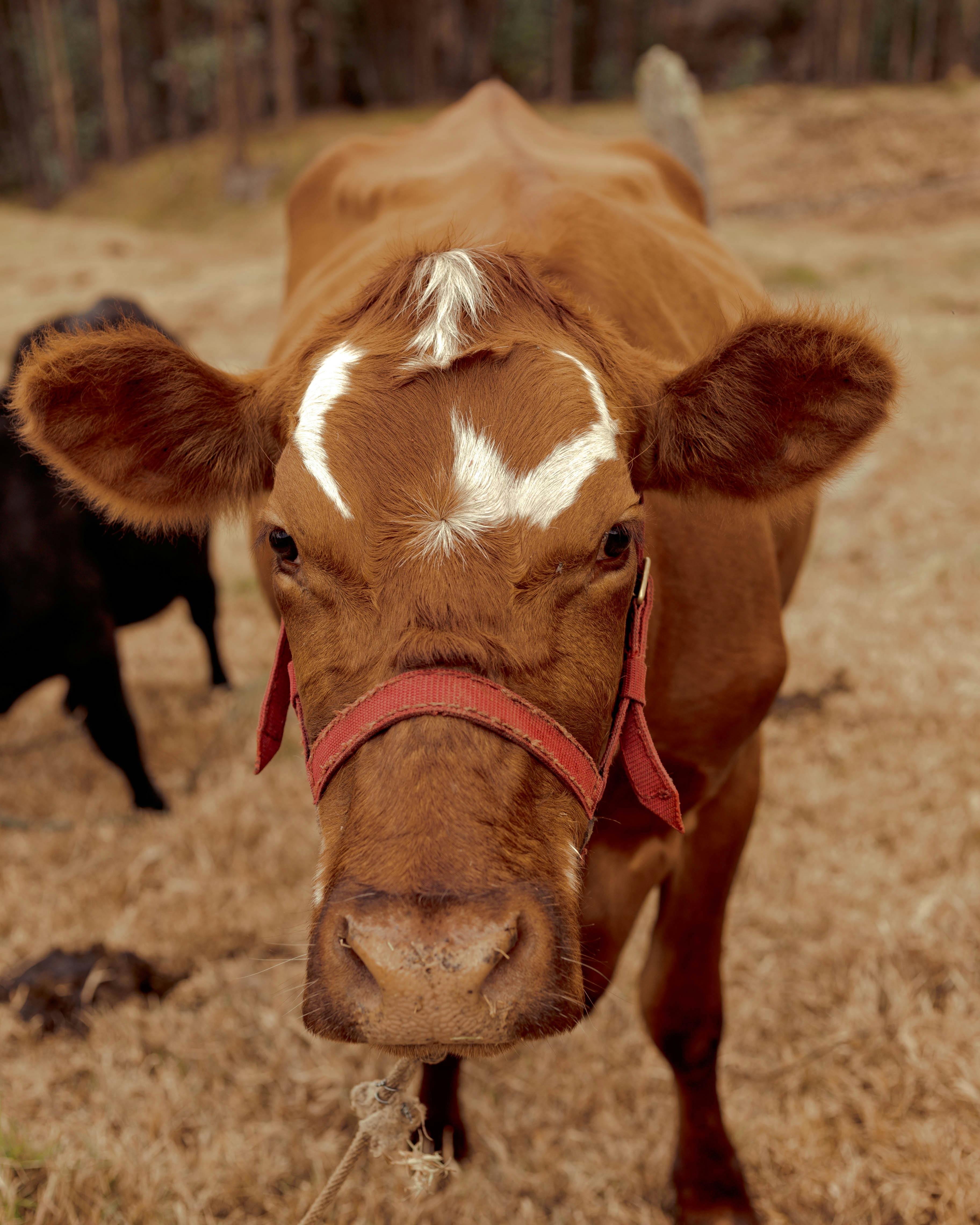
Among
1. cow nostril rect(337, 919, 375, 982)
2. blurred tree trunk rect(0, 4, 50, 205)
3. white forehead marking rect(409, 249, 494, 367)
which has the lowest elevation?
blurred tree trunk rect(0, 4, 50, 205)

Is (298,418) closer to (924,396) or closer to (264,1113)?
(264,1113)


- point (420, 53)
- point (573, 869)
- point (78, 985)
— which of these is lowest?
point (78, 985)

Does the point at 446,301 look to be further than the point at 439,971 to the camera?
Yes

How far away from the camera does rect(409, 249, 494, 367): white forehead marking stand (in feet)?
4.98

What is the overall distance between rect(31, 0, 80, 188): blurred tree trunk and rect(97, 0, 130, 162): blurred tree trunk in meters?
1.20

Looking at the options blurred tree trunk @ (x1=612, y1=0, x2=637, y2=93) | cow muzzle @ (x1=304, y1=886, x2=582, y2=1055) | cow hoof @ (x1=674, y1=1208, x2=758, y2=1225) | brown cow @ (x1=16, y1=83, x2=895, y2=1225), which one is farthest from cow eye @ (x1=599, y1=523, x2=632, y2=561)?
blurred tree trunk @ (x1=612, y1=0, x2=637, y2=93)

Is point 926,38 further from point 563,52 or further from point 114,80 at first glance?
point 114,80

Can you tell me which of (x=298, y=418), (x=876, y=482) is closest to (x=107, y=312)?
(x=298, y=418)

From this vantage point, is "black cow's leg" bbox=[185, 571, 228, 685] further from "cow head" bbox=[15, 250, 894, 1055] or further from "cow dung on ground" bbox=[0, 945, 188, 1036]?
"cow head" bbox=[15, 250, 894, 1055]

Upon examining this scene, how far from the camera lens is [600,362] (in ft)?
5.47

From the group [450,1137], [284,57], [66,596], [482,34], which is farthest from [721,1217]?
[482,34]

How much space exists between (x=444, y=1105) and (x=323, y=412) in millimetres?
1816

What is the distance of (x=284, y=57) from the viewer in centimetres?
2866

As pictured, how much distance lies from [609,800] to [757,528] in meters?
0.74
